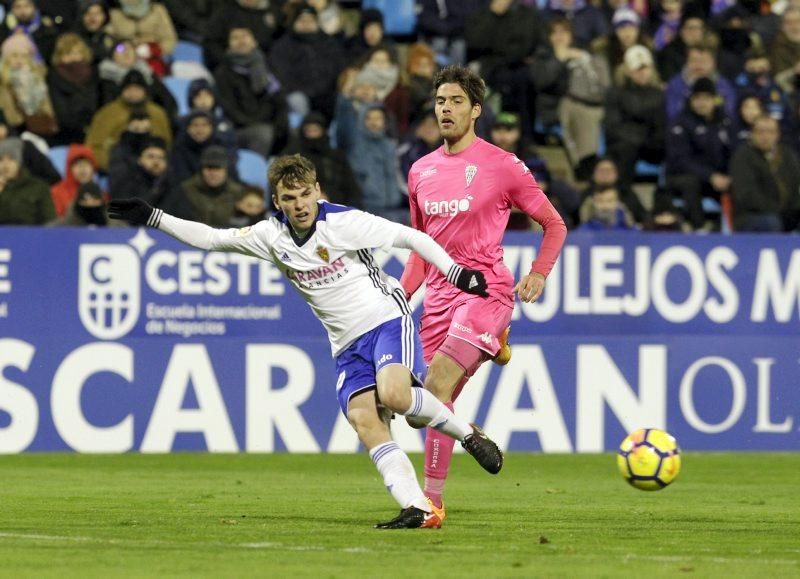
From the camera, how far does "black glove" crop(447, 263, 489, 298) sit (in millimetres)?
8766

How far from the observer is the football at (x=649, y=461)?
9883mm

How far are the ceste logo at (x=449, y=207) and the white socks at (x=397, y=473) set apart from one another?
5.15 feet

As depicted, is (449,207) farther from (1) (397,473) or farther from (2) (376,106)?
(2) (376,106)

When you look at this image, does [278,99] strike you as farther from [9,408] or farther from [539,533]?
[539,533]

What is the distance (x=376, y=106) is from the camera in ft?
57.9

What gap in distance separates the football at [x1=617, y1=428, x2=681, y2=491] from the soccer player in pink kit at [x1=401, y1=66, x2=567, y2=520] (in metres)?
0.98

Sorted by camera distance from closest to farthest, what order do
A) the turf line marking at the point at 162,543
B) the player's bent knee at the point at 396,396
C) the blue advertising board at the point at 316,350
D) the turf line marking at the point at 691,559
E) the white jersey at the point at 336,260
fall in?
the turf line marking at the point at 691,559 < the turf line marking at the point at 162,543 < the player's bent knee at the point at 396,396 < the white jersey at the point at 336,260 < the blue advertising board at the point at 316,350

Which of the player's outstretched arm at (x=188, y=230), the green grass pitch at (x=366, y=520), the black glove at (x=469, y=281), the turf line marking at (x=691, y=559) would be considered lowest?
the green grass pitch at (x=366, y=520)

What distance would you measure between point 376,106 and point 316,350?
334cm

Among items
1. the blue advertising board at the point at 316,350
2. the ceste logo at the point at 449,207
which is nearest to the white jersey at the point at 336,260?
the ceste logo at the point at 449,207

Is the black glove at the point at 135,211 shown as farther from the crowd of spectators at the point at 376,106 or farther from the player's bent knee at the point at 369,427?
the crowd of spectators at the point at 376,106

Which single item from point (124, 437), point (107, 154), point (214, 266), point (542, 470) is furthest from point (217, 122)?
point (542, 470)

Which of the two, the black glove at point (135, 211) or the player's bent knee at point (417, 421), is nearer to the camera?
the player's bent knee at point (417, 421)

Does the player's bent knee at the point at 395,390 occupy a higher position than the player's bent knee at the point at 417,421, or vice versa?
the player's bent knee at the point at 395,390
